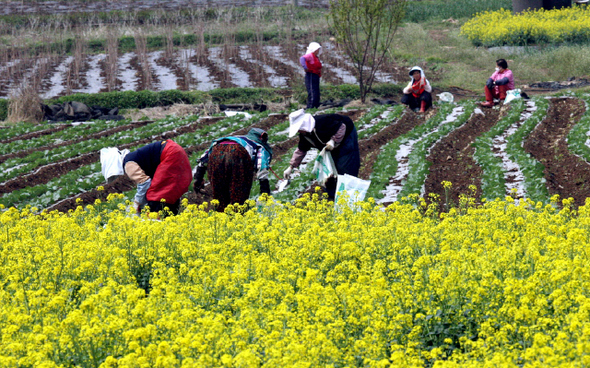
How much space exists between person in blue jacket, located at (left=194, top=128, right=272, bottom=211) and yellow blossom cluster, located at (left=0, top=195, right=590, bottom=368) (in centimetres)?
84

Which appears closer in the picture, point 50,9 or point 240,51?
point 240,51

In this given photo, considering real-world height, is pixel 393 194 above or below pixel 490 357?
below

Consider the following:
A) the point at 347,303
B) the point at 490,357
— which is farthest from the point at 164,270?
the point at 490,357

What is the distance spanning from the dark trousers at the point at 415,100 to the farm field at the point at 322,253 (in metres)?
0.48

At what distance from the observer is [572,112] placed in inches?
679

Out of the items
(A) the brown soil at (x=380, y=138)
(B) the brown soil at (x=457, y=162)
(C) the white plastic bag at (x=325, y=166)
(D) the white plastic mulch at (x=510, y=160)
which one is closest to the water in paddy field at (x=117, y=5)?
(A) the brown soil at (x=380, y=138)

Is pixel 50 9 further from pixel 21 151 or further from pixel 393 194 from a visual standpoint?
pixel 393 194

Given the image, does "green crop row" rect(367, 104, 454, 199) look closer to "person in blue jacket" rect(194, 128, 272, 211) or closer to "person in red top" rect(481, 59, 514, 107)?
"person in red top" rect(481, 59, 514, 107)

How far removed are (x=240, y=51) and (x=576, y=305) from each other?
28982mm

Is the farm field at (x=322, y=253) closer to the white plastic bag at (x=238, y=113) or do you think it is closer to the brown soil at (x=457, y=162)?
the brown soil at (x=457, y=162)

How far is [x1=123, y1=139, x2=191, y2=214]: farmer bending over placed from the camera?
8.46 meters

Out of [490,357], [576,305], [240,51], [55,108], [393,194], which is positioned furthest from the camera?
[240,51]

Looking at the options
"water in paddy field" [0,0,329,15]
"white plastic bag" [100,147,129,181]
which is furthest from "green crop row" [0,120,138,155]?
"water in paddy field" [0,0,329,15]

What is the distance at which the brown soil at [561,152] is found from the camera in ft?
35.2
